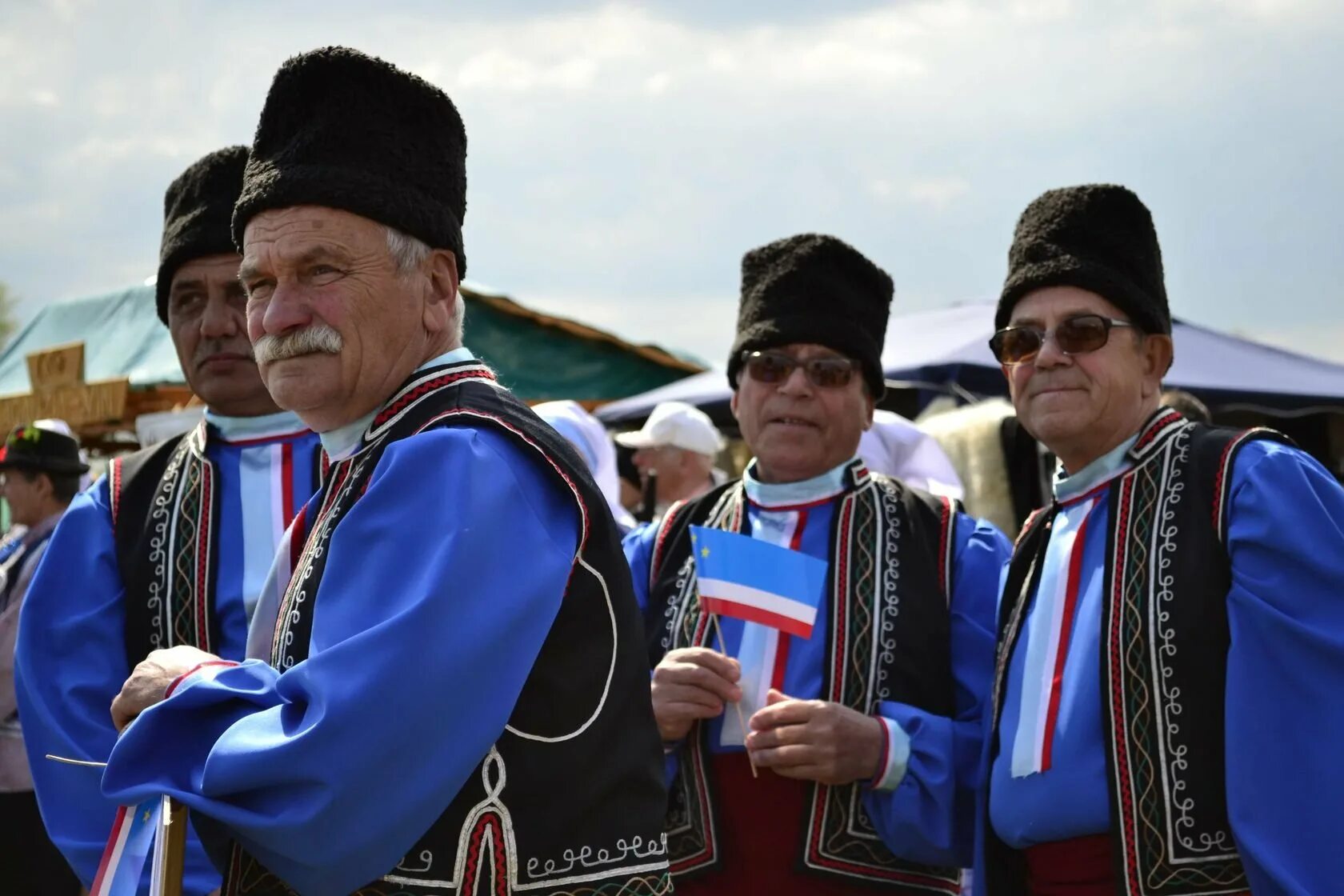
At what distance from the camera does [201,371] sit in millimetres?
3324

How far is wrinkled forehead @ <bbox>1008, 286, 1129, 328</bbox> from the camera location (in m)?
3.23

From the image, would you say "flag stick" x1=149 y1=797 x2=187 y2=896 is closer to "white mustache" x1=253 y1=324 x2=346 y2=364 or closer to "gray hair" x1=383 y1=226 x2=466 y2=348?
"white mustache" x1=253 y1=324 x2=346 y2=364

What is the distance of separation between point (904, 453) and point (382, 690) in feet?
14.3

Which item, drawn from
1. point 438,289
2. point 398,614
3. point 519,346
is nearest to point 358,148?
point 438,289

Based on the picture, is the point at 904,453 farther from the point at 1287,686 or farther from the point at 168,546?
the point at 168,546

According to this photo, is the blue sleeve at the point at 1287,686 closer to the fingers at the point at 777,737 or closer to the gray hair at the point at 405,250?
the fingers at the point at 777,737

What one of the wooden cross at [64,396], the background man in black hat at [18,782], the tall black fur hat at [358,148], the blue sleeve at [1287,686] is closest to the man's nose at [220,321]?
the tall black fur hat at [358,148]

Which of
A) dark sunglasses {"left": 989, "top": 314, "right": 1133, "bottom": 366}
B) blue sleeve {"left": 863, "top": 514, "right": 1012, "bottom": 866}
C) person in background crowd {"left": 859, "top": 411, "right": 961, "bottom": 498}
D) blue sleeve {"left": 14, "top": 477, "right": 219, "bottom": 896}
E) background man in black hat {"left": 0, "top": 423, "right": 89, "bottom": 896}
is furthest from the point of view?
background man in black hat {"left": 0, "top": 423, "right": 89, "bottom": 896}

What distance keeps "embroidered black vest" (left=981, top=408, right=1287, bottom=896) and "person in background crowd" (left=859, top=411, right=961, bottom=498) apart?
2755mm

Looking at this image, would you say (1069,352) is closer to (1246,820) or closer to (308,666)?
(1246,820)

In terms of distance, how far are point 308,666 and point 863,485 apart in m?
2.11

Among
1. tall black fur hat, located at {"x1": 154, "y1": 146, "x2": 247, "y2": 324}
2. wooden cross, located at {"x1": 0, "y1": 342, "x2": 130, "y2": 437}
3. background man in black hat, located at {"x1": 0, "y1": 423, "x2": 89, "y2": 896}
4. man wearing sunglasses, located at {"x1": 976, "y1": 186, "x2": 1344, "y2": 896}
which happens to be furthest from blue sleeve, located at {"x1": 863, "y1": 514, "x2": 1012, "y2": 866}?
wooden cross, located at {"x1": 0, "y1": 342, "x2": 130, "y2": 437}

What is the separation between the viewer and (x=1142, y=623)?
2.88 m

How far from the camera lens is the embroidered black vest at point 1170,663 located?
2723 mm
